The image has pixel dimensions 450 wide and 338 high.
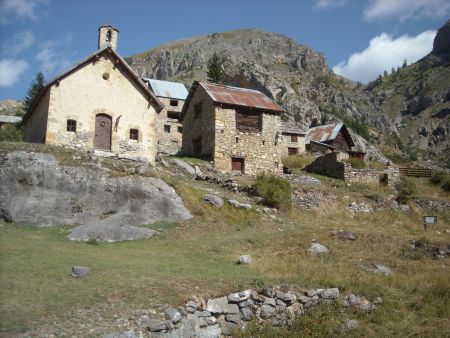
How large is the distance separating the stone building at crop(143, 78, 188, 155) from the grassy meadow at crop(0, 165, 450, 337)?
33.7 meters

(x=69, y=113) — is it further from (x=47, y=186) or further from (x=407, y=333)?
(x=407, y=333)

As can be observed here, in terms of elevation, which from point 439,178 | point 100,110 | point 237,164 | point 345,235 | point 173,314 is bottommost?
point 173,314

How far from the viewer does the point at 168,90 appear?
2391 inches

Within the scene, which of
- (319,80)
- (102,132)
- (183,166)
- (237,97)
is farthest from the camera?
(319,80)

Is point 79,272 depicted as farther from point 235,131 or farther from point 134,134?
point 235,131

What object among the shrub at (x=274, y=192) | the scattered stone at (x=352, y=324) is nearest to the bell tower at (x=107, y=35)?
the shrub at (x=274, y=192)

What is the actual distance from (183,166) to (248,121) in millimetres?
8289

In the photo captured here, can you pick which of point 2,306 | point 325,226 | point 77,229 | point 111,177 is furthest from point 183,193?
point 2,306

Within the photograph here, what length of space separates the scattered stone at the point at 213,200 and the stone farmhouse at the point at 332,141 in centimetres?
3215

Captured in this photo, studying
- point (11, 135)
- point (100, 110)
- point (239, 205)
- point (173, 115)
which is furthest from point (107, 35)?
point (173, 115)

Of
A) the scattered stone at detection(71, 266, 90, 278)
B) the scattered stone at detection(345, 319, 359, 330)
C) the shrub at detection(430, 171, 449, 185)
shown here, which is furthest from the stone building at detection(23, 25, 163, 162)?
the shrub at detection(430, 171, 449, 185)

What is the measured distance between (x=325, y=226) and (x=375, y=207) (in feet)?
29.5

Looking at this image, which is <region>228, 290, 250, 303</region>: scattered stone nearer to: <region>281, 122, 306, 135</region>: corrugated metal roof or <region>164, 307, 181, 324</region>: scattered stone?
<region>164, 307, 181, 324</region>: scattered stone

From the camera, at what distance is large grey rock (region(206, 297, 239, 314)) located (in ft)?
37.0
